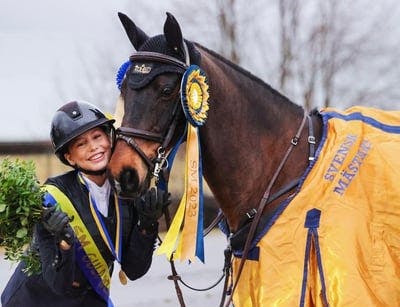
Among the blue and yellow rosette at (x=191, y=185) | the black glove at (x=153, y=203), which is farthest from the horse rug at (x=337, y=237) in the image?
the black glove at (x=153, y=203)

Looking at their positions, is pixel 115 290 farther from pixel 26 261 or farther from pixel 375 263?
pixel 375 263

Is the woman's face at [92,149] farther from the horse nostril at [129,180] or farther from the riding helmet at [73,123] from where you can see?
the horse nostril at [129,180]

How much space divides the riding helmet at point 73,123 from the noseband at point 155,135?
1.24 ft

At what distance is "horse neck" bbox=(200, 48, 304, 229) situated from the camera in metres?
2.95

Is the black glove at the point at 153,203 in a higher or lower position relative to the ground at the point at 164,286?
higher

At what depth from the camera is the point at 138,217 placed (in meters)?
3.33

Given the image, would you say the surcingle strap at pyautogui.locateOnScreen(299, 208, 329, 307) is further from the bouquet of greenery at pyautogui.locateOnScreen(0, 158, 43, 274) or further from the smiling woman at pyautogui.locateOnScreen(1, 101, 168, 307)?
the bouquet of greenery at pyautogui.locateOnScreen(0, 158, 43, 274)

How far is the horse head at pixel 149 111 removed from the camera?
8.98 ft

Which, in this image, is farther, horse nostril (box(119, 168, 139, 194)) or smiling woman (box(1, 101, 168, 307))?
smiling woman (box(1, 101, 168, 307))

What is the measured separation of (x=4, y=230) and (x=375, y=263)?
1577 millimetres

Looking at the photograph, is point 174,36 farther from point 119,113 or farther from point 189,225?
point 189,225

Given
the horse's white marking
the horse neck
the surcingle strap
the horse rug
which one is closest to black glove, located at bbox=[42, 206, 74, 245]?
the horse's white marking

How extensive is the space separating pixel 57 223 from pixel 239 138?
0.87m

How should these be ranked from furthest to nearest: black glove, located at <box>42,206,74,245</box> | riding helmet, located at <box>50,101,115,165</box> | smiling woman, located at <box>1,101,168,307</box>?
1. riding helmet, located at <box>50,101,115,165</box>
2. smiling woman, located at <box>1,101,168,307</box>
3. black glove, located at <box>42,206,74,245</box>
